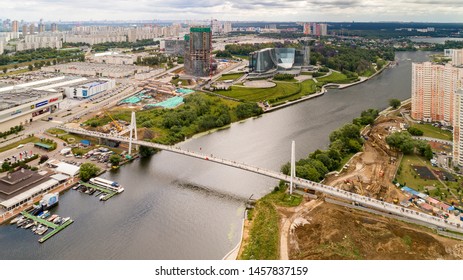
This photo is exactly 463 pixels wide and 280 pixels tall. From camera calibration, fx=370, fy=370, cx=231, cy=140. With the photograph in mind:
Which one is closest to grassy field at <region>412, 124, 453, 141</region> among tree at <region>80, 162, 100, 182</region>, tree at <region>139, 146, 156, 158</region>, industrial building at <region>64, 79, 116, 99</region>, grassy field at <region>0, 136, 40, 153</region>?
tree at <region>139, 146, 156, 158</region>

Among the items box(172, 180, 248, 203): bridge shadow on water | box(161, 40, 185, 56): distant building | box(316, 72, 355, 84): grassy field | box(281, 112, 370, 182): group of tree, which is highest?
box(161, 40, 185, 56): distant building

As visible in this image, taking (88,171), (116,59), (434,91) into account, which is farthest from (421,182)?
(116,59)

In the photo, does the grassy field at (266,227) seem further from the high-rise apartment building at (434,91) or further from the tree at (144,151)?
the high-rise apartment building at (434,91)

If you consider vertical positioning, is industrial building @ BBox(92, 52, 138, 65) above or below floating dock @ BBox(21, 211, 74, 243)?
above

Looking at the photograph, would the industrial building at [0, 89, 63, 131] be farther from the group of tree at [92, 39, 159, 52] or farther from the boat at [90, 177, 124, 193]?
the group of tree at [92, 39, 159, 52]

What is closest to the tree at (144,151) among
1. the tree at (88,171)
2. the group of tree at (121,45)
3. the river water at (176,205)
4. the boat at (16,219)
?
the river water at (176,205)

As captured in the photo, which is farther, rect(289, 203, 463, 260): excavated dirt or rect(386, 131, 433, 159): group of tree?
rect(386, 131, 433, 159): group of tree

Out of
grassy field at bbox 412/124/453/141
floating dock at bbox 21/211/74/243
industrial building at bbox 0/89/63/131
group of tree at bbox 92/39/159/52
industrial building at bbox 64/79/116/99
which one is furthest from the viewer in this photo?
group of tree at bbox 92/39/159/52

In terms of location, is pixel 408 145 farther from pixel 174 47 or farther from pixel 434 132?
pixel 174 47
